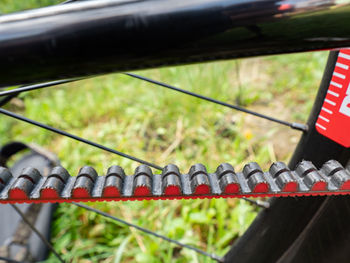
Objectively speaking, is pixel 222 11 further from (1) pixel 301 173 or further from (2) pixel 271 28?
(1) pixel 301 173

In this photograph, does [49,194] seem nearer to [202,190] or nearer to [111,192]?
[111,192]

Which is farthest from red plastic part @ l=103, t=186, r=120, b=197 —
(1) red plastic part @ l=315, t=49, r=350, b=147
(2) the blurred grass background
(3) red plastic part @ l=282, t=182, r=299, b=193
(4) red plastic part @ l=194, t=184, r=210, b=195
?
(2) the blurred grass background

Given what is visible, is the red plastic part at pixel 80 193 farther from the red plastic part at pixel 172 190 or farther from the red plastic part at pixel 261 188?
the red plastic part at pixel 261 188

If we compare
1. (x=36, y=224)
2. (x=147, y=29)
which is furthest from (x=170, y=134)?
(x=147, y=29)

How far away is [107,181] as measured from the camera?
18.8 inches

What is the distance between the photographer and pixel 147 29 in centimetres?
29

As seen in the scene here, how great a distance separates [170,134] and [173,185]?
59.9 inches

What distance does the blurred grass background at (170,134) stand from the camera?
1.32 meters

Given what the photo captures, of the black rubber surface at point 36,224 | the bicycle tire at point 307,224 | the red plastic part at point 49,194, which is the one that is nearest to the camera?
the red plastic part at point 49,194

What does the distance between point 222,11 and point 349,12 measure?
13 cm

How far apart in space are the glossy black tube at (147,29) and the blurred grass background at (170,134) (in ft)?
3.41

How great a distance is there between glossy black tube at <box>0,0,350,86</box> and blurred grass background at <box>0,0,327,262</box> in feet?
3.41

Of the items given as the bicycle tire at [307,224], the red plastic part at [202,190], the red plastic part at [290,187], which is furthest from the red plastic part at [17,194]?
the bicycle tire at [307,224]

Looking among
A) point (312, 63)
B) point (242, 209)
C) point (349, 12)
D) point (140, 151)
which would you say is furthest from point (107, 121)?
point (349, 12)
